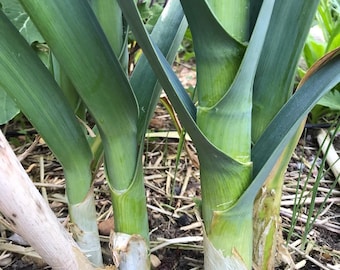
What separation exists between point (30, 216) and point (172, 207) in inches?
19.8

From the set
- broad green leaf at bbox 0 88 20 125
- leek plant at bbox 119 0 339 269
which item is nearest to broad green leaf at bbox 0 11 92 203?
leek plant at bbox 119 0 339 269

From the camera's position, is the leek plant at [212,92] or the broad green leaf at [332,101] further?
the broad green leaf at [332,101]

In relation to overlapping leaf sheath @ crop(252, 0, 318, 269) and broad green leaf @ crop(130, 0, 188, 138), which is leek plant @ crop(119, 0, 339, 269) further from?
broad green leaf @ crop(130, 0, 188, 138)

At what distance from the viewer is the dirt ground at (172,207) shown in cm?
82

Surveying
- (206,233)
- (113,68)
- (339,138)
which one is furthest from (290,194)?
(113,68)

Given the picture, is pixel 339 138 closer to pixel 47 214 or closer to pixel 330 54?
pixel 330 54

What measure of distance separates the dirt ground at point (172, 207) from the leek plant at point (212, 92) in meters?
0.09

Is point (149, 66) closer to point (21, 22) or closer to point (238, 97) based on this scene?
point (238, 97)

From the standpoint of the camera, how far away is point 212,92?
0.52 meters

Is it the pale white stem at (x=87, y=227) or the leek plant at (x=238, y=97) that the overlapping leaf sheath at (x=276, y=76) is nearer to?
the leek plant at (x=238, y=97)

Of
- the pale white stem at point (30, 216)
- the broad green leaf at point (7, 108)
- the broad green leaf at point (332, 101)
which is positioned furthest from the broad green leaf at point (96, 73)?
the broad green leaf at point (332, 101)

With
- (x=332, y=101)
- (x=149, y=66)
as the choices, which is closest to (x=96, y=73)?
(x=149, y=66)

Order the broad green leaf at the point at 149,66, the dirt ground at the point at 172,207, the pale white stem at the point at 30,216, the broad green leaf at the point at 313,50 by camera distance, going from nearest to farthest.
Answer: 1. the pale white stem at the point at 30,216
2. the broad green leaf at the point at 149,66
3. the dirt ground at the point at 172,207
4. the broad green leaf at the point at 313,50

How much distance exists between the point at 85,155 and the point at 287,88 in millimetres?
258
